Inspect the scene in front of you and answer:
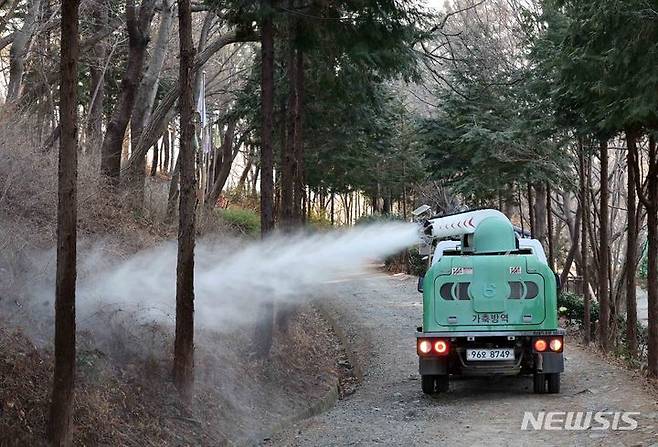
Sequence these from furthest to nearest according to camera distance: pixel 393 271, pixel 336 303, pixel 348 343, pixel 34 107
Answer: pixel 393 271
pixel 336 303
pixel 348 343
pixel 34 107

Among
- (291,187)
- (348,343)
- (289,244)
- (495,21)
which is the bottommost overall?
(348,343)

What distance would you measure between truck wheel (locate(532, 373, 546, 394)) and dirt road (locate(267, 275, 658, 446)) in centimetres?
20

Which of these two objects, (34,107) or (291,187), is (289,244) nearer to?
(291,187)

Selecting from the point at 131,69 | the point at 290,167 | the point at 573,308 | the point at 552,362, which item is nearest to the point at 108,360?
the point at 552,362

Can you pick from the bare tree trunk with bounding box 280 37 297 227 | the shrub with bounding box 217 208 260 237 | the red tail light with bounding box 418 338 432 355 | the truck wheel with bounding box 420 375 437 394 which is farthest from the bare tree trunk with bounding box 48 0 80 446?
the shrub with bounding box 217 208 260 237

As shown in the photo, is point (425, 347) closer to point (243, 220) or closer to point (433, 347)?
point (433, 347)

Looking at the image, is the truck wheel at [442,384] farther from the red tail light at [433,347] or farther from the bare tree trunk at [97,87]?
the bare tree trunk at [97,87]

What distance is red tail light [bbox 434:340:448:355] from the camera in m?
12.6

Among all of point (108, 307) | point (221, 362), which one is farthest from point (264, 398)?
point (108, 307)

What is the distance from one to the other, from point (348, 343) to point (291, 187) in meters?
6.05

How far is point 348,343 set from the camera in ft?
68.8

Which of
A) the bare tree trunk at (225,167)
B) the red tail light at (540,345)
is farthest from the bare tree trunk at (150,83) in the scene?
the red tail light at (540,345)
